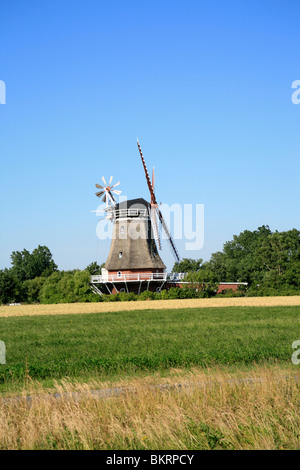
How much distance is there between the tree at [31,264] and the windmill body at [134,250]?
52.4 m

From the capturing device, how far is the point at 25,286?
94.8m

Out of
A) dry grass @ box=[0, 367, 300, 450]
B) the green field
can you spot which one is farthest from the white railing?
dry grass @ box=[0, 367, 300, 450]

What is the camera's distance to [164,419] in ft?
30.6

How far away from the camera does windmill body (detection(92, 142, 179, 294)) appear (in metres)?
62.0

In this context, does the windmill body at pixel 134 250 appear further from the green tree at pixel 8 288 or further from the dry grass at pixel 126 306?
the green tree at pixel 8 288

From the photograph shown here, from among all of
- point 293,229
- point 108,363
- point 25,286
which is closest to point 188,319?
point 108,363

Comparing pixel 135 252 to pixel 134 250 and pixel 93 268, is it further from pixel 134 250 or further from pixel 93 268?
pixel 93 268

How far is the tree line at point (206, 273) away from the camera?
6297 cm

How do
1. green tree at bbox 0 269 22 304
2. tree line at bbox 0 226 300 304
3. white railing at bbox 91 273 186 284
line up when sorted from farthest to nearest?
green tree at bbox 0 269 22 304
tree line at bbox 0 226 300 304
white railing at bbox 91 273 186 284

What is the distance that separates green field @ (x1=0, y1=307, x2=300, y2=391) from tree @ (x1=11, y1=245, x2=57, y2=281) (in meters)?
87.5

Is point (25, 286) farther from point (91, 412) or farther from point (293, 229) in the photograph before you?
point (91, 412)

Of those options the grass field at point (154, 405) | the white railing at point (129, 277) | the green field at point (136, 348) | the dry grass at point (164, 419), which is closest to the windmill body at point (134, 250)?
the white railing at point (129, 277)

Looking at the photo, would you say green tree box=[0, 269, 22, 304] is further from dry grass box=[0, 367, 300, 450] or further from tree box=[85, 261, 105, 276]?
dry grass box=[0, 367, 300, 450]
